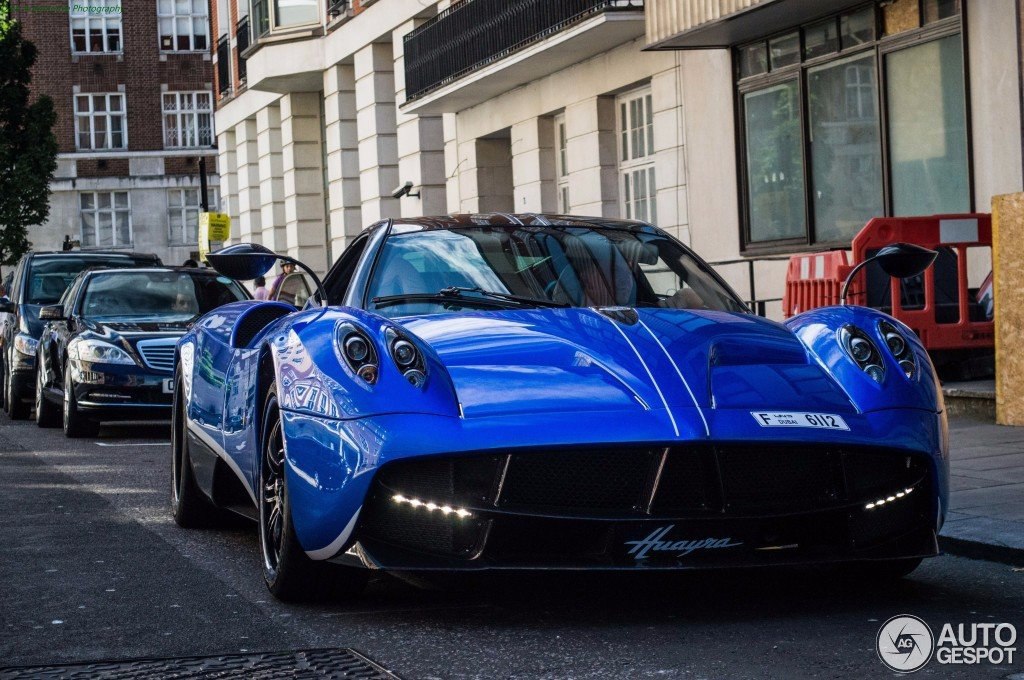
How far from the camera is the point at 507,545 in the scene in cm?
482

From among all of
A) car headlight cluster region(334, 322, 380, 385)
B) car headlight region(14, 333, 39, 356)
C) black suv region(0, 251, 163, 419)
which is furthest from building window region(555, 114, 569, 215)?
car headlight cluster region(334, 322, 380, 385)

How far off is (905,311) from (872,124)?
218 inches

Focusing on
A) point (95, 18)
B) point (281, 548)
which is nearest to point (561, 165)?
point (281, 548)

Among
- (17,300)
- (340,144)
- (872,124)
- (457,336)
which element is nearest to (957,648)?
(457,336)

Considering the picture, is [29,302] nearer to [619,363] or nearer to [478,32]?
[478,32]

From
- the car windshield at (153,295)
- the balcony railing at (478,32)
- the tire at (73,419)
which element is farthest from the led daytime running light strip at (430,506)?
the balcony railing at (478,32)

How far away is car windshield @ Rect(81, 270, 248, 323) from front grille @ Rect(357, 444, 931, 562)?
33.6 feet

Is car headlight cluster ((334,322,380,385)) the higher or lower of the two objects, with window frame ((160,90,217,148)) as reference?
lower

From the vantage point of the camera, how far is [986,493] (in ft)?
25.7

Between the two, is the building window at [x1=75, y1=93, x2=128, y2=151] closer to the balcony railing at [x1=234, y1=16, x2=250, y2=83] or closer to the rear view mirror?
the balcony railing at [x1=234, y1=16, x2=250, y2=83]

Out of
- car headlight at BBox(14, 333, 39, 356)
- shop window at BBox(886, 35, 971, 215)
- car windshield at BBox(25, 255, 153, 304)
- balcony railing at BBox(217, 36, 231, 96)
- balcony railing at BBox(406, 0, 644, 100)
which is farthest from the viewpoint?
balcony railing at BBox(217, 36, 231, 96)

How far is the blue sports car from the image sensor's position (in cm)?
479

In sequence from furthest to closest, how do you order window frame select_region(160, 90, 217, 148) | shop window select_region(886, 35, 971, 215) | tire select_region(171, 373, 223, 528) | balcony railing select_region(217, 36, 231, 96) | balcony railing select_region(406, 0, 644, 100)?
window frame select_region(160, 90, 217, 148) → balcony railing select_region(217, 36, 231, 96) → balcony railing select_region(406, 0, 644, 100) → shop window select_region(886, 35, 971, 215) → tire select_region(171, 373, 223, 528)

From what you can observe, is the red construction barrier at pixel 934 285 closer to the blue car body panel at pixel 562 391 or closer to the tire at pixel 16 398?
the blue car body panel at pixel 562 391
